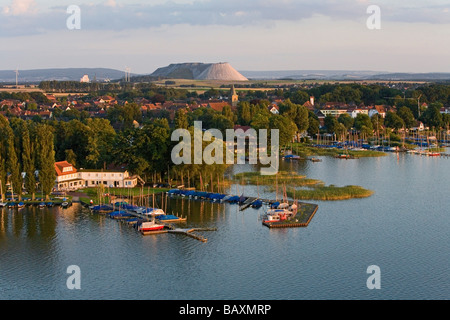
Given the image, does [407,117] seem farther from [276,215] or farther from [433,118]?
[276,215]

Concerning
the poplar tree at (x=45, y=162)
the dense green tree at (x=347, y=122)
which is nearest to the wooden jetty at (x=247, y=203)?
the poplar tree at (x=45, y=162)

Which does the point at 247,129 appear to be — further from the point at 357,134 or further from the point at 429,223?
the point at 429,223

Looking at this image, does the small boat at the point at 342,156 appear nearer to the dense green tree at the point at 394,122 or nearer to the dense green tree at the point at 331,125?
→ the dense green tree at the point at 331,125

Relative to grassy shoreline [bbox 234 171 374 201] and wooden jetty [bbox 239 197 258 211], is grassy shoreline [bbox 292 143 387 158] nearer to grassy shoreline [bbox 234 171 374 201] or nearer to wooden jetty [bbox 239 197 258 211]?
grassy shoreline [bbox 234 171 374 201]

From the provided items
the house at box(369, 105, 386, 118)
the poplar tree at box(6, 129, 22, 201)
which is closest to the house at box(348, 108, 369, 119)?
the house at box(369, 105, 386, 118)

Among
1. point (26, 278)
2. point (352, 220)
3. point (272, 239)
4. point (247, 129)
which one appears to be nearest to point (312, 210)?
point (352, 220)

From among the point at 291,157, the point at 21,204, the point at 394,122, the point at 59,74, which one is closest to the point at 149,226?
the point at 21,204
